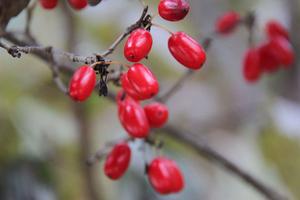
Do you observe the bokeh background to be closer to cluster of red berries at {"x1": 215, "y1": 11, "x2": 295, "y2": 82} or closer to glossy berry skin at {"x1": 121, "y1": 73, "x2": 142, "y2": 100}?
cluster of red berries at {"x1": 215, "y1": 11, "x2": 295, "y2": 82}

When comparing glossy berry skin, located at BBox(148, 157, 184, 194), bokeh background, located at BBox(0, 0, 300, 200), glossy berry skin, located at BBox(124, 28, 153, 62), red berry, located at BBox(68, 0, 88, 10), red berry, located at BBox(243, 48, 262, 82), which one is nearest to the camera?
glossy berry skin, located at BBox(124, 28, 153, 62)

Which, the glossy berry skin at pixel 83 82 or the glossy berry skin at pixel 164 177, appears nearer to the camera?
the glossy berry skin at pixel 83 82

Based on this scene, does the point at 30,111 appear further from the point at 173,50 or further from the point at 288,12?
the point at 288,12

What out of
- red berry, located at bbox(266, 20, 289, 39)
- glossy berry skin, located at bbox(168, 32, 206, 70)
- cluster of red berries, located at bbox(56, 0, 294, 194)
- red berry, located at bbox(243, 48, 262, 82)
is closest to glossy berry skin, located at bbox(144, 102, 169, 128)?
cluster of red berries, located at bbox(56, 0, 294, 194)

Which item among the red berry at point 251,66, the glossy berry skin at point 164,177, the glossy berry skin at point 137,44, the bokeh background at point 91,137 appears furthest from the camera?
the bokeh background at point 91,137

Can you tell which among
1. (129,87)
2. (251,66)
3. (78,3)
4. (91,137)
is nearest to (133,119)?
(129,87)

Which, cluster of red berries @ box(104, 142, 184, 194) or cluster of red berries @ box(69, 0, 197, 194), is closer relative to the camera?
cluster of red berries @ box(69, 0, 197, 194)

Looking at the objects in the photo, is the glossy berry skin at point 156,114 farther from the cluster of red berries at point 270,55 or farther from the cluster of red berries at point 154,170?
the cluster of red berries at point 270,55

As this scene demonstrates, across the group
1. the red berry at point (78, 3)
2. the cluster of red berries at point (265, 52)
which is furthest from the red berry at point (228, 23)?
the red berry at point (78, 3)
